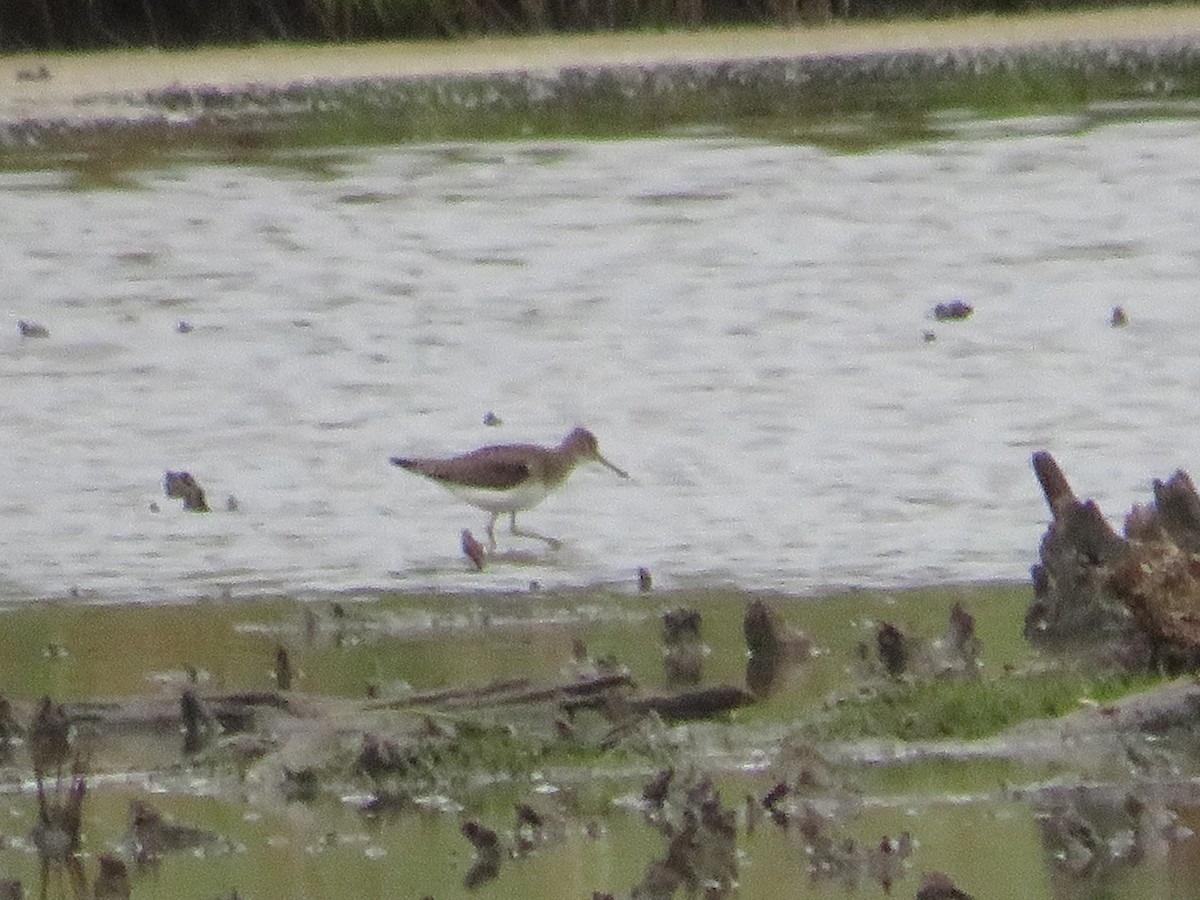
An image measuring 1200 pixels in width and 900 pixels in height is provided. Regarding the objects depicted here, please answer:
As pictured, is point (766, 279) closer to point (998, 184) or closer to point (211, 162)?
point (998, 184)

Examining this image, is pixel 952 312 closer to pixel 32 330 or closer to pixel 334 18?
pixel 32 330

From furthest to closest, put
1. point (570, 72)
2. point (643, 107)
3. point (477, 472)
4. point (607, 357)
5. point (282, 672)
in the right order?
1. point (570, 72)
2. point (643, 107)
3. point (607, 357)
4. point (477, 472)
5. point (282, 672)

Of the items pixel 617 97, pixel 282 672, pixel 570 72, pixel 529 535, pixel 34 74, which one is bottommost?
pixel 617 97

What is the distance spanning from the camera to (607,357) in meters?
11.6

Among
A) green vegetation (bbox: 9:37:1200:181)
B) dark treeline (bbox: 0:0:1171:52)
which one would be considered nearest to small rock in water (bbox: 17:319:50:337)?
green vegetation (bbox: 9:37:1200:181)

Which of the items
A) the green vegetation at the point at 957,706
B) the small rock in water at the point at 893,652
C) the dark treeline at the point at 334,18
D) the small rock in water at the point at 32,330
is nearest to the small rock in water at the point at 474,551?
the small rock in water at the point at 893,652

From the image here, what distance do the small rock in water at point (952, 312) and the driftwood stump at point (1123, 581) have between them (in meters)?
5.22

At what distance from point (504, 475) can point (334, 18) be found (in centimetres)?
1669

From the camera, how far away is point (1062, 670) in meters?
6.39

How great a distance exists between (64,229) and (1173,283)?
574 centimetres

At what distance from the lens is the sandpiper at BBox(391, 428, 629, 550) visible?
8617 millimetres

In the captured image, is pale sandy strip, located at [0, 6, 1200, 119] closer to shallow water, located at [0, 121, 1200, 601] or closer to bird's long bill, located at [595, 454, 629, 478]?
shallow water, located at [0, 121, 1200, 601]

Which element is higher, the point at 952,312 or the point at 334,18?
the point at 952,312

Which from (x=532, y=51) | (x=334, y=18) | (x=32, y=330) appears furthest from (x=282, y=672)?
(x=334, y=18)
